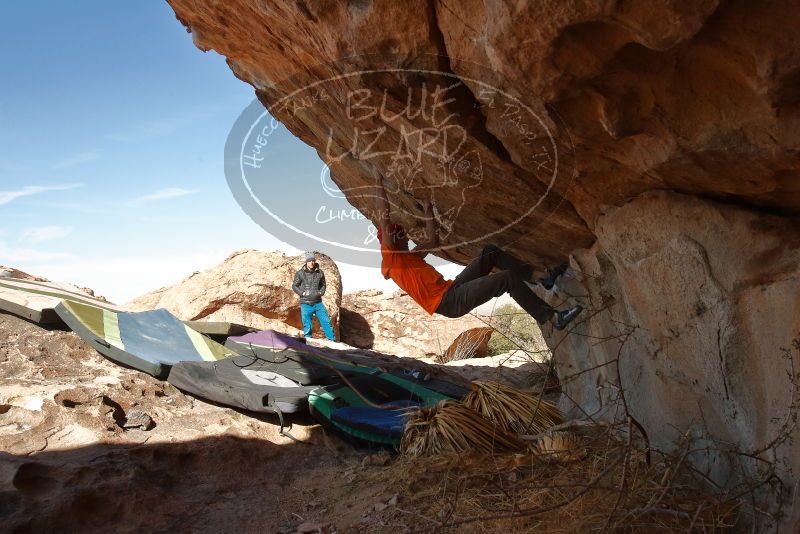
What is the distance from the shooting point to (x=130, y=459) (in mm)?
3934

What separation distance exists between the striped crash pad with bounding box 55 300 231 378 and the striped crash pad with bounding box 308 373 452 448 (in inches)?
64.0

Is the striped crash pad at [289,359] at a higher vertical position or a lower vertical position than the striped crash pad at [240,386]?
higher

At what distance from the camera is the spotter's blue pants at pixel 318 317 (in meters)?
10.1

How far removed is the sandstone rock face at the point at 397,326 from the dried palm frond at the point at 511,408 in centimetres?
642

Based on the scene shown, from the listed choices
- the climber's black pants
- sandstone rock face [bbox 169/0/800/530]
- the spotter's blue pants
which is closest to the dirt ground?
sandstone rock face [bbox 169/0/800/530]

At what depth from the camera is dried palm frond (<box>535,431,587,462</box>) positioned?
3432mm

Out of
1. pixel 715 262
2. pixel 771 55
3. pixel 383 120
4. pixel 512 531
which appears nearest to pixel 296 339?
pixel 383 120

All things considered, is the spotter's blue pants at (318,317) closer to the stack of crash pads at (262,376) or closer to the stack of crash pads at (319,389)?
the stack of crash pads at (262,376)

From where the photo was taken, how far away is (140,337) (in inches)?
241

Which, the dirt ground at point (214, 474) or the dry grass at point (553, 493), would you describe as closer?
the dry grass at point (553, 493)

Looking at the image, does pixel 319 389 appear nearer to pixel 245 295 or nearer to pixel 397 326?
pixel 245 295

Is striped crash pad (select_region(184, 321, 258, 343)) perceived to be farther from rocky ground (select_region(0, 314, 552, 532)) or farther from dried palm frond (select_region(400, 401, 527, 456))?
dried palm frond (select_region(400, 401, 527, 456))

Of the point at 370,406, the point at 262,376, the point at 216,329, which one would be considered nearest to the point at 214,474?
the point at 370,406

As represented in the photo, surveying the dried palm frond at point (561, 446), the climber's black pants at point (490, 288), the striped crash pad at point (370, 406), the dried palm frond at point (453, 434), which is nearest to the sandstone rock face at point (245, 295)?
the striped crash pad at point (370, 406)
